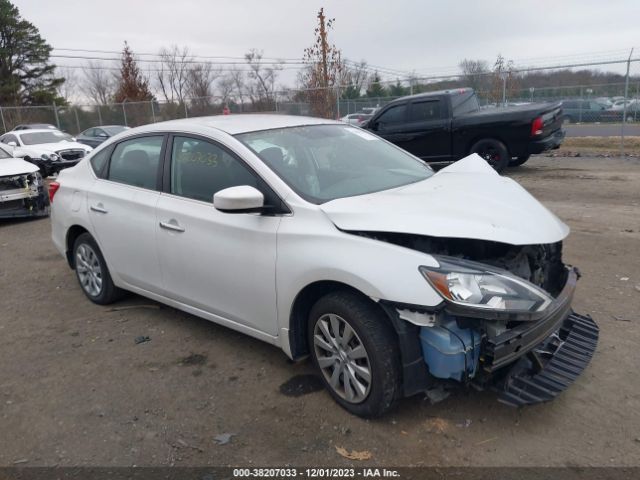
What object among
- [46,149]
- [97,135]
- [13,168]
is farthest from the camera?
[97,135]

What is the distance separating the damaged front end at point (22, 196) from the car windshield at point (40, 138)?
7649 millimetres

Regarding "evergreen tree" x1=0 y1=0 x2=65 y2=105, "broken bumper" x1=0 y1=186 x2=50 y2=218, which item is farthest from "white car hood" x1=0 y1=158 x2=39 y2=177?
"evergreen tree" x1=0 y1=0 x2=65 y2=105

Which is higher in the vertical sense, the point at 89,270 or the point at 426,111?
the point at 426,111

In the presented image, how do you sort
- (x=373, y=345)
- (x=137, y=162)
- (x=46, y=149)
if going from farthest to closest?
(x=46, y=149) → (x=137, y=162) → (x=373, y=345)

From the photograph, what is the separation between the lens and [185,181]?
153 inches

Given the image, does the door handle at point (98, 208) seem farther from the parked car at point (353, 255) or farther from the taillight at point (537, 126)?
the taillight at point (537, 126)

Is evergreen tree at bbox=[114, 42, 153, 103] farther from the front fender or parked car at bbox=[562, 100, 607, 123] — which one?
the front fender

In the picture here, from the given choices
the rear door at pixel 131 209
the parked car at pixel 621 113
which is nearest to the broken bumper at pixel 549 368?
the rear door at pixel 131 209

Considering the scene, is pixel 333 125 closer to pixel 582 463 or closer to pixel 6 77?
pixel 582 463

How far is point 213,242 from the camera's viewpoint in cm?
354

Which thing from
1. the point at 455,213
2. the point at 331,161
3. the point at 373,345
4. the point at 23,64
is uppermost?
the point at 23,64

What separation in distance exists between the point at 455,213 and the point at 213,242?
1604mm

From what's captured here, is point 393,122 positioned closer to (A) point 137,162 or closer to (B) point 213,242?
(A) point 137,162

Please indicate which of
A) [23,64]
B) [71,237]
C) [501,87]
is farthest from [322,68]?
[23,64]
